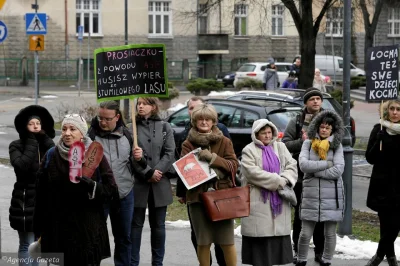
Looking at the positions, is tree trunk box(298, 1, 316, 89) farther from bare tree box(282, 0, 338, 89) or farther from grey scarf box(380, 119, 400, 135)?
grey scarf box(380, 119, 400, 135)

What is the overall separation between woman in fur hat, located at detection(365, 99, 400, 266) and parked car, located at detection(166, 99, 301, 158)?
6.40 m

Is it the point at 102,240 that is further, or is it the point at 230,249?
the point at 230,249

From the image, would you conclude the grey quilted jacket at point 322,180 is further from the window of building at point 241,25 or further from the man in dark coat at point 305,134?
the window of building at point 241,25

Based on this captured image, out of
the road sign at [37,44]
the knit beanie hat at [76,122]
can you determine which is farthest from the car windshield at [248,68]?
the knit beanie hat at [76,122]

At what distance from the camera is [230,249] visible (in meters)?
8.09

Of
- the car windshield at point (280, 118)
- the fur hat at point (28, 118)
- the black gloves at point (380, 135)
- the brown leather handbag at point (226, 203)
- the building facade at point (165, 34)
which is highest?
the building facade at point (165, 34)

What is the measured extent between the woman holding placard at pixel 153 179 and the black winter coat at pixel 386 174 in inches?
82.2

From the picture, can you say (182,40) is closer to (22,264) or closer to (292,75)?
(292,75)

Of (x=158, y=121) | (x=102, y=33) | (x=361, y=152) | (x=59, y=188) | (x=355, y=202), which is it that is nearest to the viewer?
(x=59, y=188)

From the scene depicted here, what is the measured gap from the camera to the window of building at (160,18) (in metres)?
55.0

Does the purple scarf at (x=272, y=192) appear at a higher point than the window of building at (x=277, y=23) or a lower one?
lower

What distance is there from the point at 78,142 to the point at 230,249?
7.16 ft

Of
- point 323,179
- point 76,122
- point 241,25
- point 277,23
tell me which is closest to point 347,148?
point 323,179

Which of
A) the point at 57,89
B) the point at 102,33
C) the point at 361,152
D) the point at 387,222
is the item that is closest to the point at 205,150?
the point at 387,222
